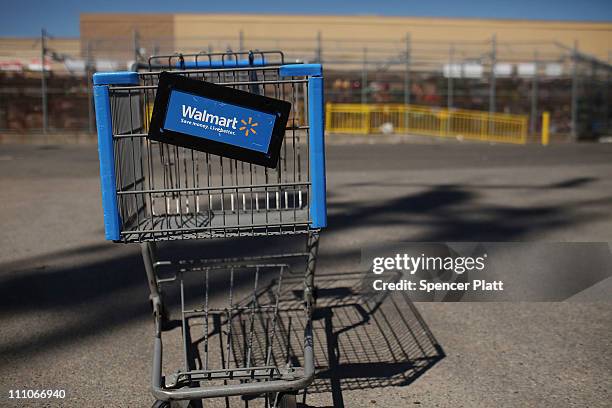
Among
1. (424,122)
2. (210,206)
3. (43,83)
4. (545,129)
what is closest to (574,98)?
(545,129)

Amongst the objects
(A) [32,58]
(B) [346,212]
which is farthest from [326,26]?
(B) [346,212]

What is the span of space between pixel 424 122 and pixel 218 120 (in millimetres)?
21319

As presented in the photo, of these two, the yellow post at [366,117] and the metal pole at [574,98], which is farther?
the metal pole at [574,98]

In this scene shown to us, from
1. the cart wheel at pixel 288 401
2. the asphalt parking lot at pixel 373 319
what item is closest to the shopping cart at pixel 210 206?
the cart wheel at pixel 288 401

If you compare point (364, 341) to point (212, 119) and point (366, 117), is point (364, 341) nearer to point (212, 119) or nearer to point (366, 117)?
point (212, 119)

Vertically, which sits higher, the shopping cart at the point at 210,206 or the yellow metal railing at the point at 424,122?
the shopping cart at the point at 210,206

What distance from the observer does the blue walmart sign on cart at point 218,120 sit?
9.30 feet

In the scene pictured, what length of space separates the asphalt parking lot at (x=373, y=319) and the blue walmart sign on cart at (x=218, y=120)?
4.14 ft

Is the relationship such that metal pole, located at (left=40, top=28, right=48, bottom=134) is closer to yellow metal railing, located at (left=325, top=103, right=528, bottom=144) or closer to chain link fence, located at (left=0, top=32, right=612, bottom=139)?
chain link fence, located at (left=0, top=32, right=612, bottom=139)

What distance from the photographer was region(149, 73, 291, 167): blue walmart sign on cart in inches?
112

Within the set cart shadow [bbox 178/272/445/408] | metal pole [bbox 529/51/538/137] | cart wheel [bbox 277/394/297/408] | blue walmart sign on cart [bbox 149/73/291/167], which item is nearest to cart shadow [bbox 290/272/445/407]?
cart shadow [bbox 178/272/445/408]

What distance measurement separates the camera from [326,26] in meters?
37.4

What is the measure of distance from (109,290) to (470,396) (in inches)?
113

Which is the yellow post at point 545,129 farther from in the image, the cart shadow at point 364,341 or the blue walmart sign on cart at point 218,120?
the blue walmart sign on cart at point 218,120
